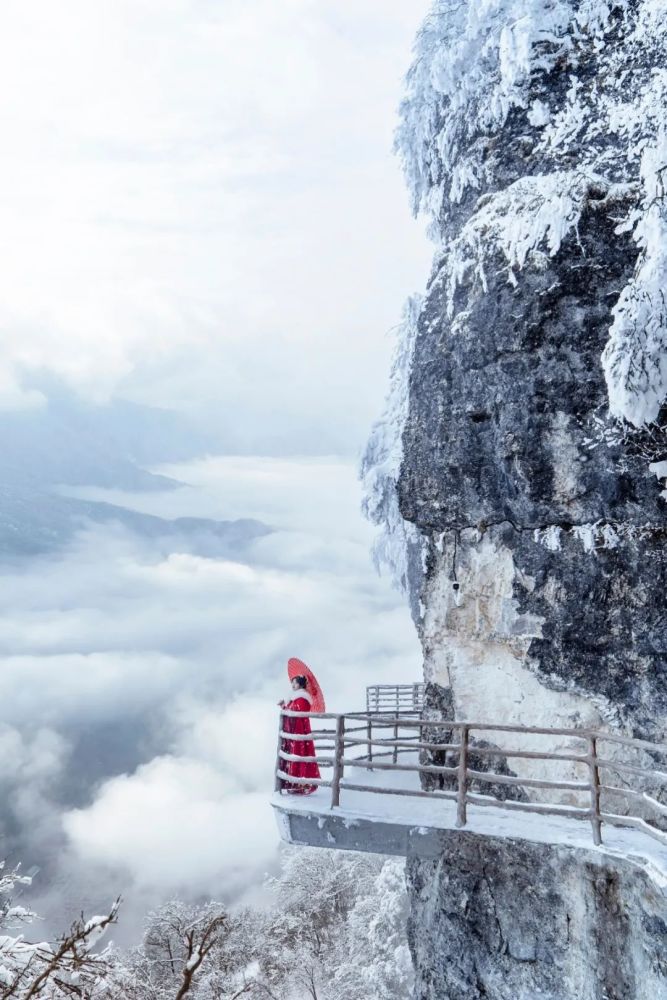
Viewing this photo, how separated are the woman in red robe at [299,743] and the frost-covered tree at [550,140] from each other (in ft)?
19.8

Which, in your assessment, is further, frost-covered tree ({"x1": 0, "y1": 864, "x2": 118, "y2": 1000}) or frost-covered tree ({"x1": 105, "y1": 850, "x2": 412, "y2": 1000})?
frost-covered tree ({"x1": 105, "y1": 850, "x2": 412, "y2": 1000})

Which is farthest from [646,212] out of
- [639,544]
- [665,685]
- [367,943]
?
[367,943]

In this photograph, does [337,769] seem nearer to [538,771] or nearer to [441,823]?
[441,823]

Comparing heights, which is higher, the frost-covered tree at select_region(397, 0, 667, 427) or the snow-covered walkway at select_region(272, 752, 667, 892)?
the frost-covered tree at select_region(397, 0, 667, 427)

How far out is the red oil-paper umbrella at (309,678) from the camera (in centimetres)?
1111

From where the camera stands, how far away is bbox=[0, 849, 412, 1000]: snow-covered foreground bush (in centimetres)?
2419

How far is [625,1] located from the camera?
12.1m

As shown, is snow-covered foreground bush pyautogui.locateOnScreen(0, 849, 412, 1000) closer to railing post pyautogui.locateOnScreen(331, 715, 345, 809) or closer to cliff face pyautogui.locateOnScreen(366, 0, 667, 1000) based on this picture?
cliff face pyautogui.locateOnScreen(366, 0, 667, 1000)

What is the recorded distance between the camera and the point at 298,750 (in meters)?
10.7

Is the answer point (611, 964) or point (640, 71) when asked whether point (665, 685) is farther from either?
point (640, 71)

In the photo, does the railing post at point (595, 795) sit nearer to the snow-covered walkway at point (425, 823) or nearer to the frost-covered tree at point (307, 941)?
the snow-covered walkway at point (425, 823)

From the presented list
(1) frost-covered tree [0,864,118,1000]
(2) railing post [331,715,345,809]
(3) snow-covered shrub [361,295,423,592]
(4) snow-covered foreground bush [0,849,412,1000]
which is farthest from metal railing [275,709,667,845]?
(4) snow-covered foreground bush [0,849,412,1000]

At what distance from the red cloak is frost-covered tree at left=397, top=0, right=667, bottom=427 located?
6242mm

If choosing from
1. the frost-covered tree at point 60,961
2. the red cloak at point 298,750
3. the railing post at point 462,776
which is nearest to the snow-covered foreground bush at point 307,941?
the red cloak at point 298,750
